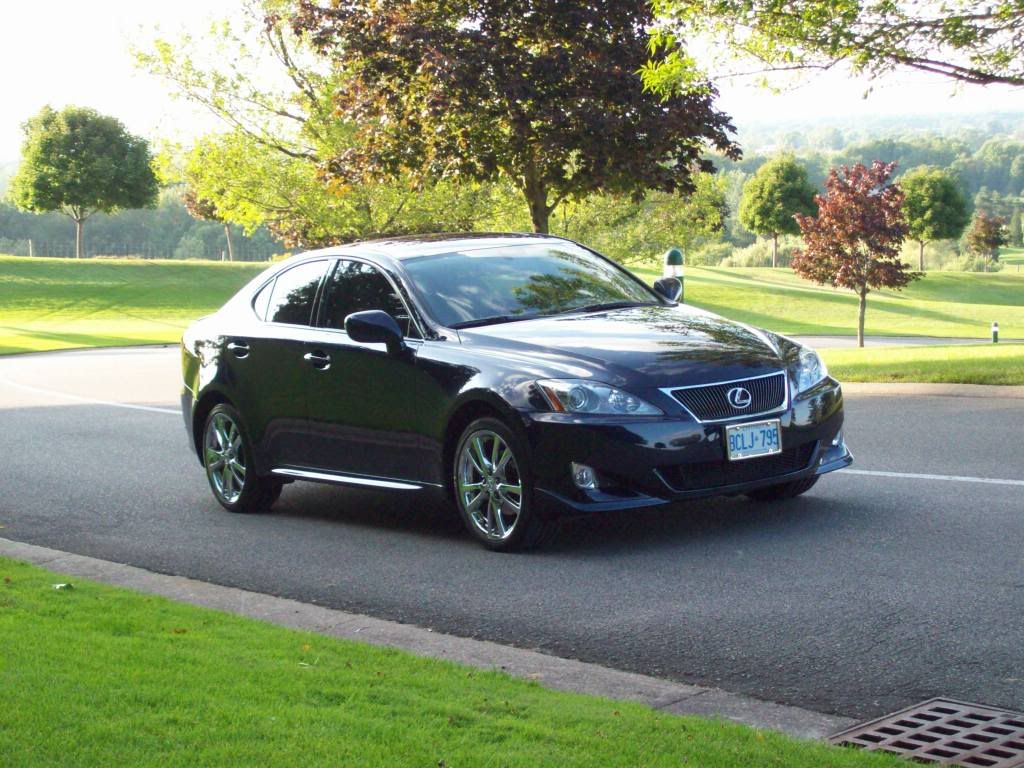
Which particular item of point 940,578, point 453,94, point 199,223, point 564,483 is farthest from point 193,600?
point 199,223

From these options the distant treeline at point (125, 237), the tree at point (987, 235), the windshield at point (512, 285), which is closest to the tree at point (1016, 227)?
the tree at point (987, 235)

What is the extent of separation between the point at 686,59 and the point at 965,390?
14.2ft

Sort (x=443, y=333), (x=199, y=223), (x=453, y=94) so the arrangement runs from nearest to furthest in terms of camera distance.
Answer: (x=443, y=333) → (x=453, y=94) → (x=199, y=223)

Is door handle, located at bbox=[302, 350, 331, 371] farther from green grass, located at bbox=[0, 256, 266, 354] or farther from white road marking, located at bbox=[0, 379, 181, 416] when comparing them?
green grass, located at bbox=[0, 256, 266, 354]

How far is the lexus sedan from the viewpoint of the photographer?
7613mm

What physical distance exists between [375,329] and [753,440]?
7.21 ft

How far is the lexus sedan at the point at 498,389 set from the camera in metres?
7.61

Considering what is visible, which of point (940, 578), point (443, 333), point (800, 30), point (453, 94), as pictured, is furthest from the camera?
point (453, 94)

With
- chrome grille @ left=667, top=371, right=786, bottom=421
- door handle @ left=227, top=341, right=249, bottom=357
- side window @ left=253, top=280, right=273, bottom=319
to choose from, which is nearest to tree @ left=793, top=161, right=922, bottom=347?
side window @ left=253, top=280, right=273, bottom=319

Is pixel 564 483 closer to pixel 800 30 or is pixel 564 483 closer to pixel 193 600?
pixel 193 600

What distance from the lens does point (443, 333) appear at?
8445 mm

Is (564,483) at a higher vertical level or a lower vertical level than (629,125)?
lower

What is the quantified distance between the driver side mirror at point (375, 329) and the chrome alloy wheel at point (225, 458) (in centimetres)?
163

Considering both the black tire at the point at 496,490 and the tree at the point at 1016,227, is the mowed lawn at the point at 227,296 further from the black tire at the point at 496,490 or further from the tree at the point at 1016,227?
the tree at the point at 1016,227
